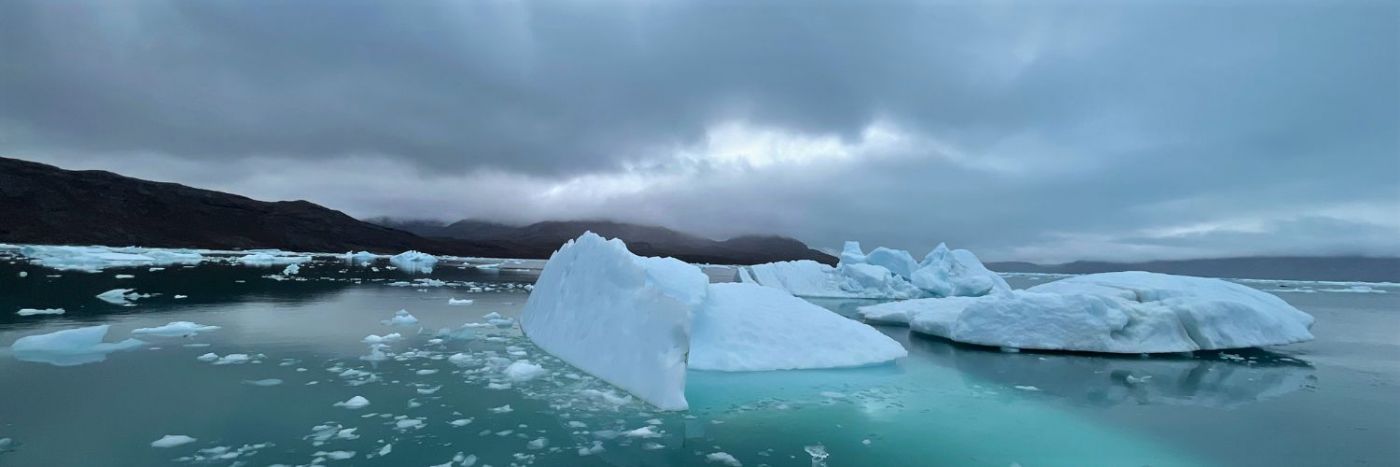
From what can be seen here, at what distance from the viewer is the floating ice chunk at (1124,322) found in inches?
452

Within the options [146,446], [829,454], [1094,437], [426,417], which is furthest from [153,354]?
[1094,437]

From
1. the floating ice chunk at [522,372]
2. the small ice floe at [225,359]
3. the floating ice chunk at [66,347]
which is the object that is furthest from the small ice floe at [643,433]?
the floating ice chunk at [66,347]

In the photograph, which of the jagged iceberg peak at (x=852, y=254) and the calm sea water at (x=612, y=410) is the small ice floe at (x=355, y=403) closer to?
the calm sea water at (x=612, y=410)

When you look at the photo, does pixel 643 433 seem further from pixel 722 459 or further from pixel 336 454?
pixel 336 454

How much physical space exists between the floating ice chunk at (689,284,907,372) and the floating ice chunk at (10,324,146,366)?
728 cm

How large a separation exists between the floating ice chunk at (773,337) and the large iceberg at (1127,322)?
12.8ft

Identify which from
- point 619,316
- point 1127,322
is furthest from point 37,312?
point 1127,322

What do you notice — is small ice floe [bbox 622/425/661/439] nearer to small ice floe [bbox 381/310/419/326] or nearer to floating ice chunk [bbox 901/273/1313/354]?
small ice floe [bbox 381/310/419/326]

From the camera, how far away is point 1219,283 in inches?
549

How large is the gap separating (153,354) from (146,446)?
14.1 feet

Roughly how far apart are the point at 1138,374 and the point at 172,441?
12.3 metres

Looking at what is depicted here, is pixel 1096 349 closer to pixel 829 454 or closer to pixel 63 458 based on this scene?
pixel 829 454

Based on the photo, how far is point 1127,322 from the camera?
11734mm

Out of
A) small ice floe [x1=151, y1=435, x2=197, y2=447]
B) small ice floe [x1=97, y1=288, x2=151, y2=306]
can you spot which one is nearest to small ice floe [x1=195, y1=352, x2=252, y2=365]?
small ice floe [x1=151, y1=435, x2=197, y2=447]
